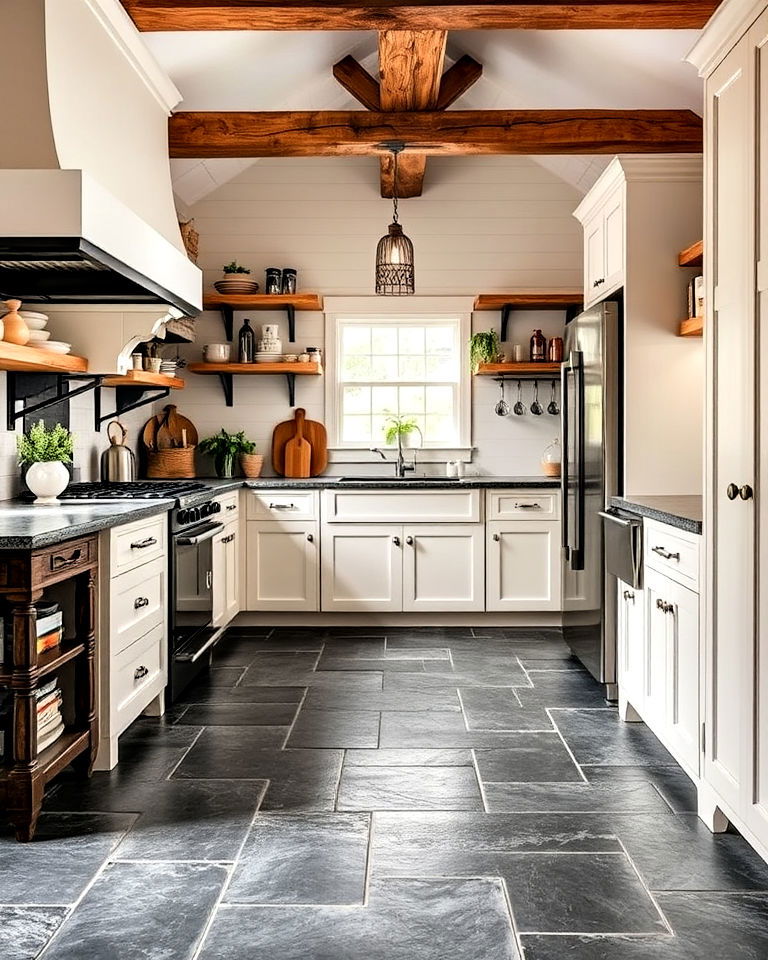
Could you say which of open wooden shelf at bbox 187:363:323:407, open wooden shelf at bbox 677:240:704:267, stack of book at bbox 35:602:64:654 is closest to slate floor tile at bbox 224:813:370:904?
stack of book at bbox 35:602:64:654

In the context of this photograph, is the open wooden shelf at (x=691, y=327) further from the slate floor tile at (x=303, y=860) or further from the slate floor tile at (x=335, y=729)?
the slate floor tile at (x=303, y=860)

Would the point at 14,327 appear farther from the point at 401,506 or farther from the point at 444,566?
the point at 444,566

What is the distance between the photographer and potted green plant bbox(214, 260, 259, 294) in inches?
236

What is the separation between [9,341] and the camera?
11.0ft

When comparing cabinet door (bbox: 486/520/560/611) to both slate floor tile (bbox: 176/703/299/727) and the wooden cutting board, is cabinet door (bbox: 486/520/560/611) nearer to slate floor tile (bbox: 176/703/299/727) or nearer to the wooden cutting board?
the wooden cutting board

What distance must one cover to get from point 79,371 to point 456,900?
2.70 m

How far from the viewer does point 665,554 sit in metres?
3.22

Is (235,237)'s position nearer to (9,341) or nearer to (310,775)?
(9,341)

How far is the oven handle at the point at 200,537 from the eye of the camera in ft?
13.2

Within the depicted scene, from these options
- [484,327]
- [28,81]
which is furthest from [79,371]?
[484,327]

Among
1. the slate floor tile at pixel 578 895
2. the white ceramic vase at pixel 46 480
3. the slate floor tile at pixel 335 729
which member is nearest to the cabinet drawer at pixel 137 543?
the white ceramic vase at pixel 46 480

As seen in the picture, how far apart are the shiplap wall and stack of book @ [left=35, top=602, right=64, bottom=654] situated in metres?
3.53

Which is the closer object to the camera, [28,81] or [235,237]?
[28,81]

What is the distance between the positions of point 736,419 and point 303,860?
5.40ft
